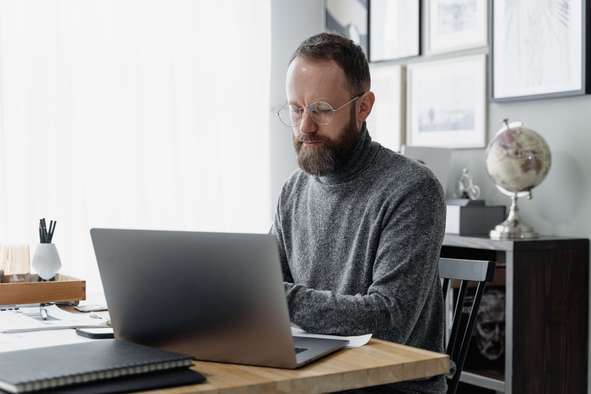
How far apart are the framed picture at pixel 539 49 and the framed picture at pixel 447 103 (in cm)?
11

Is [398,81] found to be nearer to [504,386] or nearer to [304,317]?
[504,386]

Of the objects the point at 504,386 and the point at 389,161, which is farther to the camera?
the point at 504,386

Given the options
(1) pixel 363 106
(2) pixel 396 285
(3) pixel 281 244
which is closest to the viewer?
(2) pixel 396 285

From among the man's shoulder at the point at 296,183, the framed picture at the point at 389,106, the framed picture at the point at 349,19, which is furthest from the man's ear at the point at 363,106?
the framed picture at the point at 349,19

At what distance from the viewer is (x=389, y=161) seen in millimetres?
1983

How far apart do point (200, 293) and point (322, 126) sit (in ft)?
2.27

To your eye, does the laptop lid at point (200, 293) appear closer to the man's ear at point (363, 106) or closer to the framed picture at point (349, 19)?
the man's ear at point (363, 106)

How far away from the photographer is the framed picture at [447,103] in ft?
11.7

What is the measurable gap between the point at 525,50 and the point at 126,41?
1.70m

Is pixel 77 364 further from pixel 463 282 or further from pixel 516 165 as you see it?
pixel 516 165

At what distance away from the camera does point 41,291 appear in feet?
6.68

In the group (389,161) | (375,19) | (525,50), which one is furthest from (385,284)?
(375,19)

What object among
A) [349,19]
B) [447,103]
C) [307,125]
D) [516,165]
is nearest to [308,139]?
[307,125]

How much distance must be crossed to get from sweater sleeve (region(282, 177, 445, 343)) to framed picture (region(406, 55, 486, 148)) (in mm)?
1777
